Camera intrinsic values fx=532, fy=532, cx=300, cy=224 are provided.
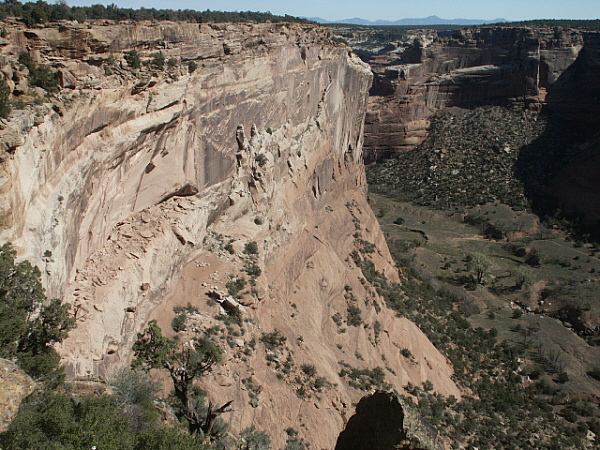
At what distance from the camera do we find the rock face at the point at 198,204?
1329 cm

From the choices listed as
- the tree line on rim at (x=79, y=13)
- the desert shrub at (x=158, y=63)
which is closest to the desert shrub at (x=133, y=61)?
the desert shrub at (x=158, y=63)

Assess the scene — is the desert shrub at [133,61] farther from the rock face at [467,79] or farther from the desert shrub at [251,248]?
the rock face at [467,79]

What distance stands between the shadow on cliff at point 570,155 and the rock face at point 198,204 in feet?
130

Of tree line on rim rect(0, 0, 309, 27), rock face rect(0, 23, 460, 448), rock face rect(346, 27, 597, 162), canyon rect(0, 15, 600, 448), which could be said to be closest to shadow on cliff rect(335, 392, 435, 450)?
canyon rect(0, 15, 600, 448)

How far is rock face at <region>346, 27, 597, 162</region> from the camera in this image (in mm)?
77562

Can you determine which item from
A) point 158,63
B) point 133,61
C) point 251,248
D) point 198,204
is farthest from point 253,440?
point 158,63

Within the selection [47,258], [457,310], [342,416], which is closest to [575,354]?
[457,310]

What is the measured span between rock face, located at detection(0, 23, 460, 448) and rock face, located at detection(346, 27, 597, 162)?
4843 centimetres

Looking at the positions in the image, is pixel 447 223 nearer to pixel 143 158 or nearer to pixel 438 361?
pixel 438 361

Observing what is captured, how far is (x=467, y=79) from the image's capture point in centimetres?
8150

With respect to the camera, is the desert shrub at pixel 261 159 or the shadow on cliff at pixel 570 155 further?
the shadow on cliff at pixel 570 155

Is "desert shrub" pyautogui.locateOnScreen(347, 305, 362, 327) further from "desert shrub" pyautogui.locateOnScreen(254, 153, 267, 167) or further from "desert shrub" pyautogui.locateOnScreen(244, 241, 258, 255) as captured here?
"desert shrub" pyautogui.locateOnScreen(254, 153, 267, 167)

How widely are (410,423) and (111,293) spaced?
9065mm

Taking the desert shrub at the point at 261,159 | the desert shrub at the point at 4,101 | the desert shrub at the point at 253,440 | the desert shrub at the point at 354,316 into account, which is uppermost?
the desert shrub at the point at 4,101
